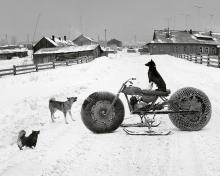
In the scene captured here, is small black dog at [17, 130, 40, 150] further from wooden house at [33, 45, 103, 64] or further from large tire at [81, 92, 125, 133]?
wooden house at [33, 45, 103, 64]

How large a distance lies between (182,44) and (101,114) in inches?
2990

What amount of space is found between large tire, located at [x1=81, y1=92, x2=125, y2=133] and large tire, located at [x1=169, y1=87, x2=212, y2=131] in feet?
3.95

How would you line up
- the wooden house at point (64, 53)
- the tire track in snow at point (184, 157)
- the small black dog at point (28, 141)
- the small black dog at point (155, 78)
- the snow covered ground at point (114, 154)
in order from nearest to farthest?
the tire track in snow at point (184, 157) < the snow covered ground at point (114, 154) < the small black dog at point (28, 141) < the small black dog at point (155, 78) < the wooden house at point (64, 53)

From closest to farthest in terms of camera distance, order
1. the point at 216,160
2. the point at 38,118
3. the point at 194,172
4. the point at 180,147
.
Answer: the point at 194,172 → the point at 216,160 → the point at 180,147 → the point at 38,118

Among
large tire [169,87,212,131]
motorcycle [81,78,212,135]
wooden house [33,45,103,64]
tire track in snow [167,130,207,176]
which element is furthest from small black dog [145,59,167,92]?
wooden house [33,45,103,64]

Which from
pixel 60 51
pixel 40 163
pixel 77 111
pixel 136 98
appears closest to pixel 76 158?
pixel 40 163

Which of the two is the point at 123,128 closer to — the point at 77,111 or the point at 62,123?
the point at 62,123

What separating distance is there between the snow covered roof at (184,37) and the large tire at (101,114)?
7298 centimetres

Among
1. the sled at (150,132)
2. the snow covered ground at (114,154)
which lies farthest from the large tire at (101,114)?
the sled at (150,132)

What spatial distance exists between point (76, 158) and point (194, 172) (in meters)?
1.93

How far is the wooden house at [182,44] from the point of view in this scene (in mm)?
78625

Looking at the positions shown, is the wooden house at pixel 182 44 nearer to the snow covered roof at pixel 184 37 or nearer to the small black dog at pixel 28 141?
the snow covered roof at pixel 184 37

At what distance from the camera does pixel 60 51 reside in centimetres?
6019

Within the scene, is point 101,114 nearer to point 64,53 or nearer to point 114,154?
point 114,154
